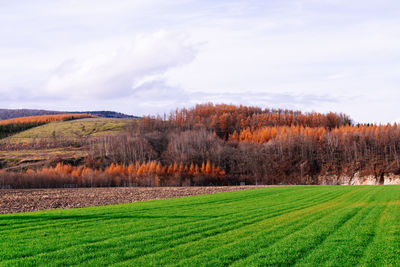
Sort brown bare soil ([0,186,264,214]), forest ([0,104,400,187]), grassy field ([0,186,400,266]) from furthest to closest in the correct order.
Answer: forest ([0,104,400,187]) < brown bare soil ([0,186,264,214]) < grassy field ([0,186,400,266])

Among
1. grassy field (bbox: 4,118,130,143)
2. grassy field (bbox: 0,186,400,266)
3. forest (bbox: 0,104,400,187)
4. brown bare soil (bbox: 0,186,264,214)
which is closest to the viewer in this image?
grassy field (bbox: 0,186,400,266)

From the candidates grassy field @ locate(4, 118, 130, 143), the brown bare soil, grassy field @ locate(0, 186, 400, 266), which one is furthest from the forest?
grassy field @ locate(0, 186, 400, 266)

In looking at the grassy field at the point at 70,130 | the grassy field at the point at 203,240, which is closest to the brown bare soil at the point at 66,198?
the grassy field at the point at 203,240

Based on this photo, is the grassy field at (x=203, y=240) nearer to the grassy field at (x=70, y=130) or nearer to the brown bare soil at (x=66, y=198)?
the brown bare soil at (x=66, y=198)

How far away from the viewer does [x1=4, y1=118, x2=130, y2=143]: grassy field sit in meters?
163

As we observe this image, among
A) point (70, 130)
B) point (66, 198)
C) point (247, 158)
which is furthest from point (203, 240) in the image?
point (70, 130)

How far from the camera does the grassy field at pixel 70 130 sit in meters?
163

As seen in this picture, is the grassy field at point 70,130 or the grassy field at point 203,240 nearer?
the grassy field at point 203,240

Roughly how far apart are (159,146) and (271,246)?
12220 centimetres

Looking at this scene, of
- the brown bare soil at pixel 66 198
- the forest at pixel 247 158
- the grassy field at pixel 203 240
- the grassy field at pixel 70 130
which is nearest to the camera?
the grassy field at pixel 203 240

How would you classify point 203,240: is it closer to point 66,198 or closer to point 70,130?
point 66,198

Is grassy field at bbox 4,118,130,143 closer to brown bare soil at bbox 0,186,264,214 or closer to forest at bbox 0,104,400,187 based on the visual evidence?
forest at bbox 0,104,400,187

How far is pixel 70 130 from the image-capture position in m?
174

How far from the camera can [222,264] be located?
1091 cm
